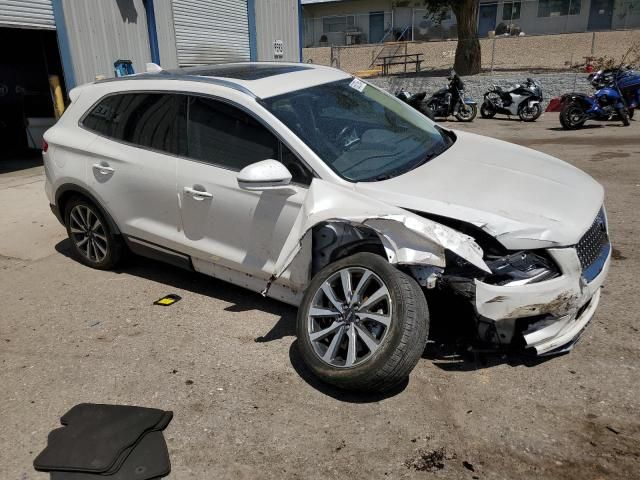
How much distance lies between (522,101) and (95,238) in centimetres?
1242

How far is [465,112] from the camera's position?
14805 mm

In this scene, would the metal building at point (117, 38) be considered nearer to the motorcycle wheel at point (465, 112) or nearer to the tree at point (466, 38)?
the motorcycle wheel at point (465, 112)

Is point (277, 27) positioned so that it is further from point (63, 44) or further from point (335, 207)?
point (335, 207)

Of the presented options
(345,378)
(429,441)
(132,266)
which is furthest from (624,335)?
(132,266)

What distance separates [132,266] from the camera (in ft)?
16.9

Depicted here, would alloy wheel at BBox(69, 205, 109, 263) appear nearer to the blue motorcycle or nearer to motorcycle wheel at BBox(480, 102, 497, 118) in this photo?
the blue motorcycle

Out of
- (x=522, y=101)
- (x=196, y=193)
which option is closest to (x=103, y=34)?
(x=196, y=193)

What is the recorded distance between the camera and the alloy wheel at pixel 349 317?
9.97 ft

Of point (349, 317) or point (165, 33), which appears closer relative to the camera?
point (349, 317)

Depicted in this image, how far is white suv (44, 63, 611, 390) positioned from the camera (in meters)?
2.94

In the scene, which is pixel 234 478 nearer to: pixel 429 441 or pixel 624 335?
pixel 429 441

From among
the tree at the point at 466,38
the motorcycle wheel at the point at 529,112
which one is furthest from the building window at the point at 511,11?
the motorcycle wheel at the point at 529,112

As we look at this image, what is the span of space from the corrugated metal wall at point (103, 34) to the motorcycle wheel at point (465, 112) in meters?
8.04

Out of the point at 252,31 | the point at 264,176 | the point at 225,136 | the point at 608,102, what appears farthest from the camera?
the point at 252,31
